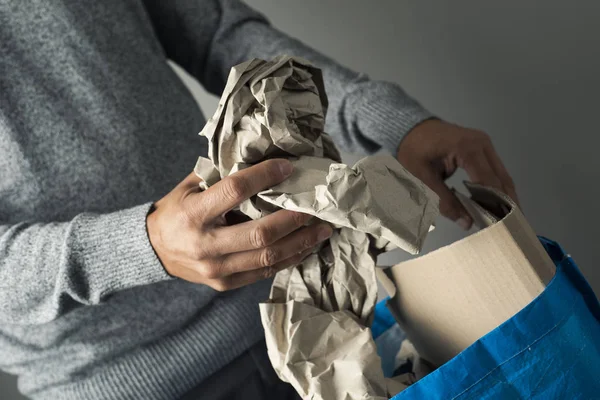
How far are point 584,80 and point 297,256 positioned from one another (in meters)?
0.49

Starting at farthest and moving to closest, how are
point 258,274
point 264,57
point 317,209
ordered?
point 264,57, point 258,274, point 317,209

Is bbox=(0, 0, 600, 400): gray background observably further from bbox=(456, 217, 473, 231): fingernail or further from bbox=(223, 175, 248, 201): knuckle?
bbox=(223, 175, 248, 201): knuckle

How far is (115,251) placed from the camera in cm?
51

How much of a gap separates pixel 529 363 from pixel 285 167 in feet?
0.72

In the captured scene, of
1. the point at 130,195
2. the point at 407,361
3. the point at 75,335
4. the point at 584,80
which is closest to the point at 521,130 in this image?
the point at 584,80

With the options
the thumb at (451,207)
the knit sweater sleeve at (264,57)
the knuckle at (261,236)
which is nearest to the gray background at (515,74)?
the knit sweater sleeve at (264,57)

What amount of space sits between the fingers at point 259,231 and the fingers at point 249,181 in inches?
1.0

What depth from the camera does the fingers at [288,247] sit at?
0.43 m

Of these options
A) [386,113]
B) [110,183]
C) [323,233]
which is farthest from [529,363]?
[110,183]

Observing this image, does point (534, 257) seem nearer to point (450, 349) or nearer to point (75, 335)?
point (450, 349)

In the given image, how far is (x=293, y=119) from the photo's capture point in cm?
43

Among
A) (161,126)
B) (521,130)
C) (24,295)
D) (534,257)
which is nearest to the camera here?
(534,257)

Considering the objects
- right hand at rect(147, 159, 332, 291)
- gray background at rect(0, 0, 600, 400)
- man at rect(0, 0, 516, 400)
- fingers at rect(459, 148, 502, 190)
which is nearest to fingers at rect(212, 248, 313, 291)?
right hand at rect(147, 159, 332, 291)

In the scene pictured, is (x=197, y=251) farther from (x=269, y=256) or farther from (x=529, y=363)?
(x=529, y=363)
